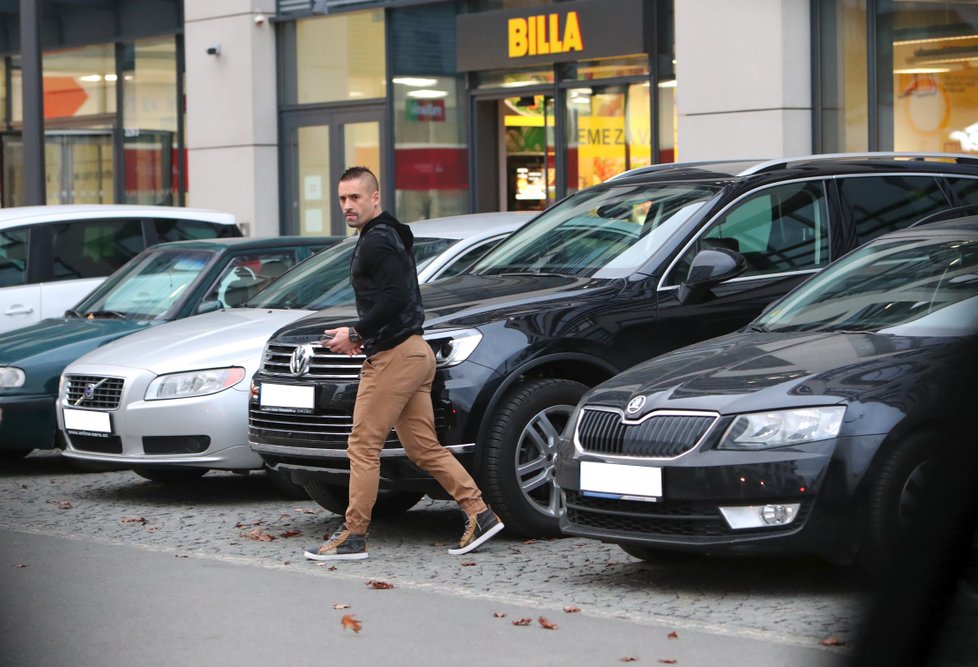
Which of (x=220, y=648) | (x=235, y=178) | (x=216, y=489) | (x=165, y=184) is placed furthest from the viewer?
(x=165, y=184)

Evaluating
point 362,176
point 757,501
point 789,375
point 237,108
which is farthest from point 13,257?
point 237,108

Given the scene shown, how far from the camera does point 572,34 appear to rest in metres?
17.2

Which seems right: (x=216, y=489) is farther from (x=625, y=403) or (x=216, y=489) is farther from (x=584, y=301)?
(x=625, y=403)

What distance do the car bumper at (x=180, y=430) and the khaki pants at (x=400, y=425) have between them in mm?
1746

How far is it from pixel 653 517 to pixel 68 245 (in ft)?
25.4

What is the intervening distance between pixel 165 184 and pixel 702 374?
18.3 meters

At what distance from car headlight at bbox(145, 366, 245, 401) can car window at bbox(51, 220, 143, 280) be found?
12.5ft

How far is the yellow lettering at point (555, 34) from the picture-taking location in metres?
17.4

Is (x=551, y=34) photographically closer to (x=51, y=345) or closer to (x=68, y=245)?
(x=68, y=245)

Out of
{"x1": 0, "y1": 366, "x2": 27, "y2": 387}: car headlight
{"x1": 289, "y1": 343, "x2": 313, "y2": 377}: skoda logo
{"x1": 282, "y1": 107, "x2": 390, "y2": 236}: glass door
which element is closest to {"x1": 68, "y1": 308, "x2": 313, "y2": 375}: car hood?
{"x1": 0, "y1": 366, "x2": 27, "y2": 387}: car headlight

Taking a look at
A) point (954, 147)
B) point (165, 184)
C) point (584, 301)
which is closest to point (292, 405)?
point (584, 301)

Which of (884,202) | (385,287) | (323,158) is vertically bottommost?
(385,287)

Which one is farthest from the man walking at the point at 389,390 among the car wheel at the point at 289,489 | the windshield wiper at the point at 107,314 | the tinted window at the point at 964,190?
the windshield wiper at the point at 107,314

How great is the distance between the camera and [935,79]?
14414 millimetres
